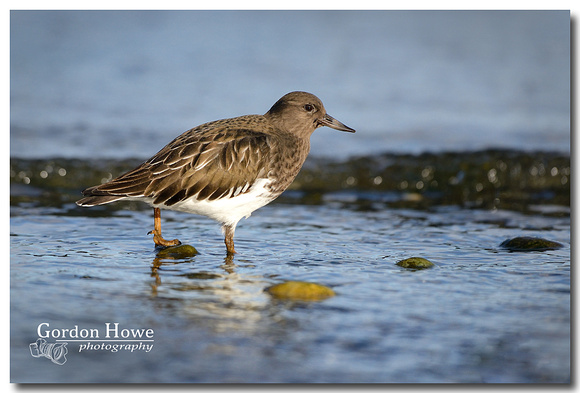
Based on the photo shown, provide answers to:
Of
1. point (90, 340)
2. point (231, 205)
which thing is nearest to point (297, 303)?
point (90, 340)

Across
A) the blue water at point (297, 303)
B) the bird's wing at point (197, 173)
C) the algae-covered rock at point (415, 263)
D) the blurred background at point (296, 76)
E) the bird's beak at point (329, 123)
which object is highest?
the blurred background at point (296, 76)

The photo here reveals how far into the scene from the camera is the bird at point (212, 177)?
5.86 m

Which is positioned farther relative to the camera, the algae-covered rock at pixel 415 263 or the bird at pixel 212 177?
the bird at pixel 212 177

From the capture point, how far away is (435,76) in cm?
1388

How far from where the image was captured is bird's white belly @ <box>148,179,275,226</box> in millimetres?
5895

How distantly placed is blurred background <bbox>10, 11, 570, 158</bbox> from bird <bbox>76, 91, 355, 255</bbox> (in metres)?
4.37

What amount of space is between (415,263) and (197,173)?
201 centimetres

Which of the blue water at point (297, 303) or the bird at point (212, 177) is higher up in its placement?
the bird at point (212, 177)

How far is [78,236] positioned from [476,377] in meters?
4.17

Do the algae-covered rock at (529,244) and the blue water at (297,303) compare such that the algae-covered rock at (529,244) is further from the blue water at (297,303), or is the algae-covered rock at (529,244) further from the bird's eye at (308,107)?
the bird's eye at (308,107)

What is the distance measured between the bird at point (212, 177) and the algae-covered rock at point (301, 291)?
1252mm

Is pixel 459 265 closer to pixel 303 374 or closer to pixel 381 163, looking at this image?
pixel 303 374

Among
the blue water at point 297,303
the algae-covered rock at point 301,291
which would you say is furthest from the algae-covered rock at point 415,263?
the algae-covered rock at point 301,291

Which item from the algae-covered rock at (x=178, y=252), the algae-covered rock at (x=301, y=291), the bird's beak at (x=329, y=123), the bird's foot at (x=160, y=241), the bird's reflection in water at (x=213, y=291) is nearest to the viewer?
the bird's reflection in water at (x=213, y=291)
